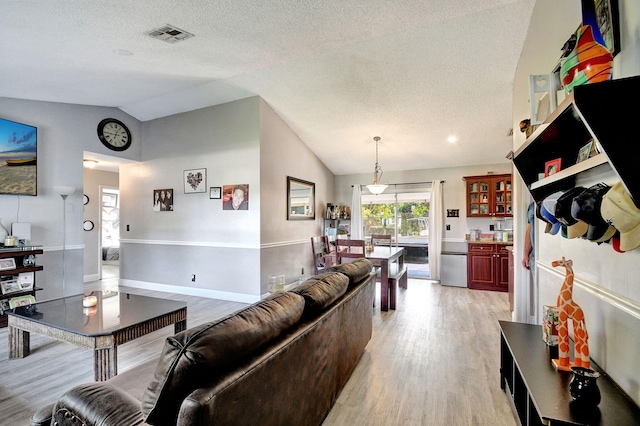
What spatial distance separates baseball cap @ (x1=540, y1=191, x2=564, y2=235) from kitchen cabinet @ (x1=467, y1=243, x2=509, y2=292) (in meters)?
4.16

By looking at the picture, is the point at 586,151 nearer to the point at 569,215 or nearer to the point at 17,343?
the point at 569,215

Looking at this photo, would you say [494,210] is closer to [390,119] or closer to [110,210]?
[390,119]

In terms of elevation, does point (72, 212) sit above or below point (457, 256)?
above

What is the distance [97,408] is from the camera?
45.3 inches

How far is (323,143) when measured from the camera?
5.98 m

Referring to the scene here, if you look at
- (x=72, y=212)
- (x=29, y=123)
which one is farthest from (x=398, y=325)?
(x=29, y=123)

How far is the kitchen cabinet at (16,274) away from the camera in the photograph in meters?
3.63

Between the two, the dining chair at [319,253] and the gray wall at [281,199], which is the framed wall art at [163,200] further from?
the dining chair at [319,253]

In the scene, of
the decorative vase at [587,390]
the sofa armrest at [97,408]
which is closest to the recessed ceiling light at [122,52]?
the sofa armrest at [97,408]

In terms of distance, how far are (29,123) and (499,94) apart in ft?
20.7

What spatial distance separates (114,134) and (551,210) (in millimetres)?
6063

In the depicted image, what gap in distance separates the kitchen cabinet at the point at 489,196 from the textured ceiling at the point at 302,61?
2.14ft

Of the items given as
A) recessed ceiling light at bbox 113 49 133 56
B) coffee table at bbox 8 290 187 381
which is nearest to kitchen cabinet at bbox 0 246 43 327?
coffee table at bbox 8 290 187 381

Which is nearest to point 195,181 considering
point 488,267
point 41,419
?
point 41,419
